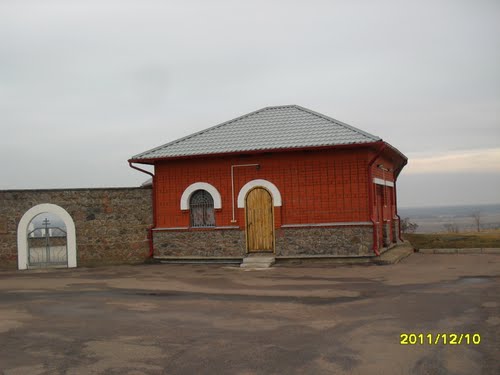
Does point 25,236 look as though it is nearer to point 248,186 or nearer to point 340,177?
point 248,186

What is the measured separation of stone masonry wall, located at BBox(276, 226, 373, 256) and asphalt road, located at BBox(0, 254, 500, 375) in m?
1.81

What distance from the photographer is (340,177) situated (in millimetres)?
16906

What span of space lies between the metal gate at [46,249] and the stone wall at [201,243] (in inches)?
123

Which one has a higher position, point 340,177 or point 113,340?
point 340,177

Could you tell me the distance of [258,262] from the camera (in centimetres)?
1691

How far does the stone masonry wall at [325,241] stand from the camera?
1656cm

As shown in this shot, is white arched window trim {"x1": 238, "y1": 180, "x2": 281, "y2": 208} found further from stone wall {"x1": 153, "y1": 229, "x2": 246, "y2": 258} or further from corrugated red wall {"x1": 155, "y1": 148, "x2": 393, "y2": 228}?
stone wall {"x1": 153, "y1": 229, "x2": 246, "y2": 258}

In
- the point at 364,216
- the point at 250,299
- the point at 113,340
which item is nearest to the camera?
the point at 113,340

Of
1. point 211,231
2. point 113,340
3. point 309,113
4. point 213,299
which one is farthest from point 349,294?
point 309,113

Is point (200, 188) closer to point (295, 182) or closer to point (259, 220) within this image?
point (259, 220)

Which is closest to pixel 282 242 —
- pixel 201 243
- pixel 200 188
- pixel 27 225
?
pixel 201 243

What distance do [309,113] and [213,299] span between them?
9.59m

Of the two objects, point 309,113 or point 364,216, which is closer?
point 364,216

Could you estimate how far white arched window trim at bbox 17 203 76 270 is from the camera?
18391 mm
